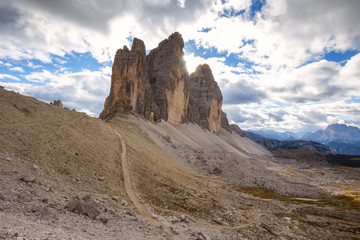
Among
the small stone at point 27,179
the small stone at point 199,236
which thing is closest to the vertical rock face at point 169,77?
the small stone at point 27,179

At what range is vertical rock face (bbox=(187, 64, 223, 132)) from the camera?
13025 cm

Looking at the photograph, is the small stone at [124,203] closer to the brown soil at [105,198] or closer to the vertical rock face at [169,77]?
the brown soil at [105,198]

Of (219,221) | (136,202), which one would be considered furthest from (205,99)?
(136,202)

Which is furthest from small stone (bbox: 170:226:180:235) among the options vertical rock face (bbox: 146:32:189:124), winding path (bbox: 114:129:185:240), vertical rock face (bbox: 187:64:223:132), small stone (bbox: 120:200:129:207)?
vertical rock face (bbox: 187:64:223:132)

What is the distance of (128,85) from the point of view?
67625 mm

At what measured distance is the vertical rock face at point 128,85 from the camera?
66.5 m

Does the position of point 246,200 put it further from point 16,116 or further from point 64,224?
point 16,116

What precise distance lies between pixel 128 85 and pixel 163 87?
2887 centimetres

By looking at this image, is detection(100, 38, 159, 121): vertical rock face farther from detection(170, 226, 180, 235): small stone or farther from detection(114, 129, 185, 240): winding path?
detection(170, 226, 180, 235): small stone

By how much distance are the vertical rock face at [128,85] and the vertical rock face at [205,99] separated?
52.8 meters

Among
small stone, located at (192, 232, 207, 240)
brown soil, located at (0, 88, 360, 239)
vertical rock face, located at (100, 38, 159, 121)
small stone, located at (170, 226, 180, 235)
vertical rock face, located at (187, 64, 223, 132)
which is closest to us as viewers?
brown soil, located at (0, 88, 360, 239)

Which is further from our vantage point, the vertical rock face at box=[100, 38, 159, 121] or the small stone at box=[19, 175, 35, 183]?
the vertical rock face at box=[100, 38, 159, 121]

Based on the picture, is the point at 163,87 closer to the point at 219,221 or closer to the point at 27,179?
the point at 219,221

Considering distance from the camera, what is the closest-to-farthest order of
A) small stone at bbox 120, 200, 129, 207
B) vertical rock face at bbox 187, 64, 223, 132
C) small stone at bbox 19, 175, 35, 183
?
1. small stone at bbox 19, 175, 35, 183
2. small stone at bbox 120, 200, 129, 207
3. vertical rock face at bbox 187, 64, 223, 132
